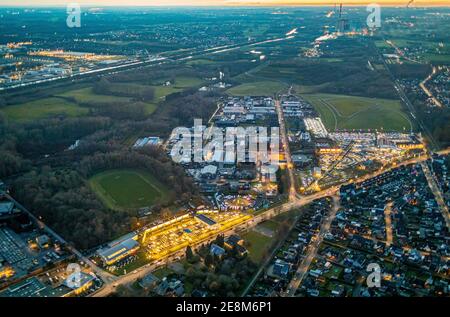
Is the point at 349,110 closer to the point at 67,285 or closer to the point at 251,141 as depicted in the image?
the point at 251,141

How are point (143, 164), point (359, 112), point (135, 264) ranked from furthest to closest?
point (359, 112) < point (143, 164) < point (135, 264)

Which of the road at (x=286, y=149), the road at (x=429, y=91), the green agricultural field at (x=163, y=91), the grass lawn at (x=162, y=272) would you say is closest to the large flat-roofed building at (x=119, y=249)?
the grass lawn at (x=162, y=272)

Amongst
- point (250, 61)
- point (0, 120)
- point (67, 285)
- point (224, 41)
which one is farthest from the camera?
point (224, 41)

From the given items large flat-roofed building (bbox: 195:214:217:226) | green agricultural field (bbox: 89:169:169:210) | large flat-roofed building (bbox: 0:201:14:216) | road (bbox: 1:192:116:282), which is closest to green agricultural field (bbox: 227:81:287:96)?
green agricultural field (bbox: 89:169:169:210)

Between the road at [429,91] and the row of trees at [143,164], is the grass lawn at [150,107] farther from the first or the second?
the road at [429,91]

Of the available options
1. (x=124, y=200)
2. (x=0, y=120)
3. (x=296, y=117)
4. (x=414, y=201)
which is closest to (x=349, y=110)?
(x=296, y=117)

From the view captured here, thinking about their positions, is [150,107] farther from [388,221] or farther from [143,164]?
[388,221]

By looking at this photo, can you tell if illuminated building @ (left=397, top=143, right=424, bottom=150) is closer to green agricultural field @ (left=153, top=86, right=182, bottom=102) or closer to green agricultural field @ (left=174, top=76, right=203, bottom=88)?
green agricultural field @ (left=153, top=86, right=182, bottom=102)

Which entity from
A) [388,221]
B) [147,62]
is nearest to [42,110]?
[147,62]
